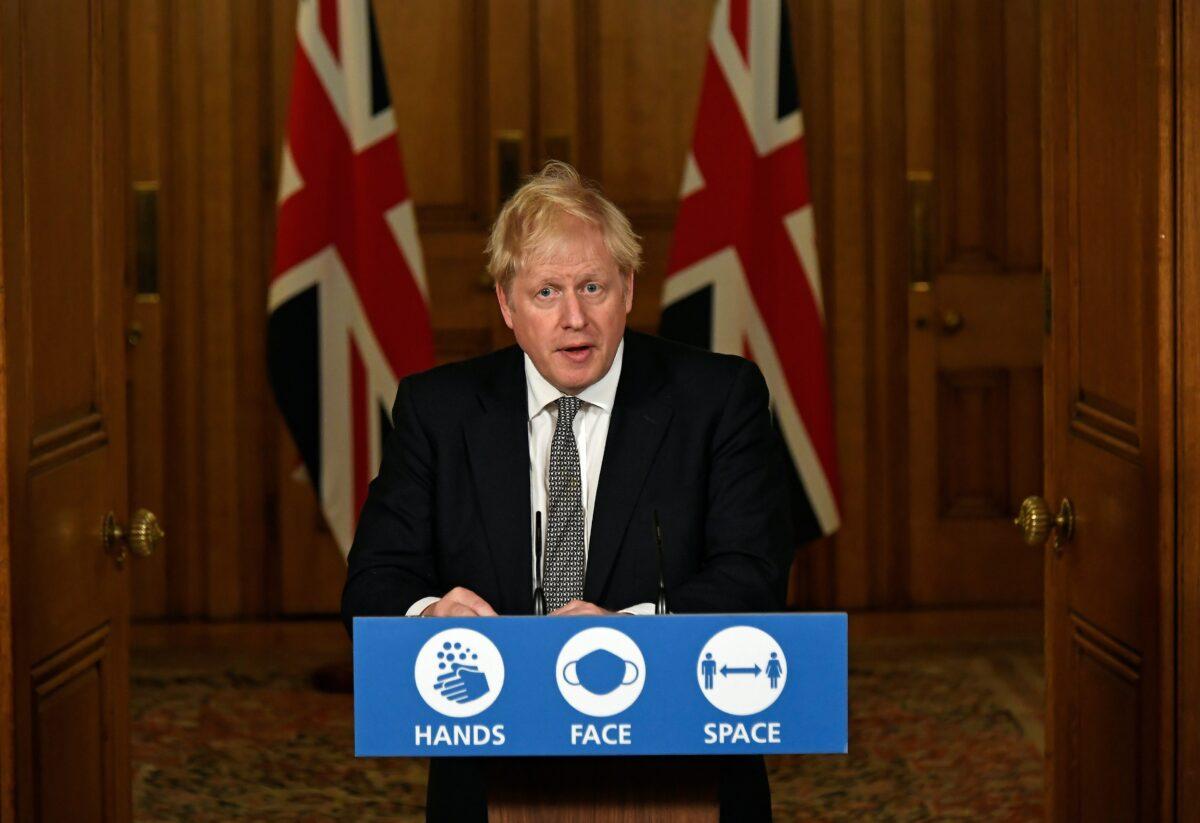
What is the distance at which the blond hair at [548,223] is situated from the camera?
2566mm

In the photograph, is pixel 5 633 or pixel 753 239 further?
pixel 753 239

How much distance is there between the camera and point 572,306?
2568mm

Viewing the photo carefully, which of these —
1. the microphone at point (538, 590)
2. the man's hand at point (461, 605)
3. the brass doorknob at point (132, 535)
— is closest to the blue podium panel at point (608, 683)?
the microphone at point (538, 590)

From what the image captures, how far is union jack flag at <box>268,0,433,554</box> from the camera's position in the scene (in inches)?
210

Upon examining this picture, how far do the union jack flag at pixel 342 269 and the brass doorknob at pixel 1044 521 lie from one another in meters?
2.51

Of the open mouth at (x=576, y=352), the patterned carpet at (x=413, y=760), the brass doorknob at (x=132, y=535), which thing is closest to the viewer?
the open mouth at (x=576, y=352)

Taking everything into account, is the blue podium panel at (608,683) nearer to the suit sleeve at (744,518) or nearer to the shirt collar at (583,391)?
the suit sleeve at (744,518)

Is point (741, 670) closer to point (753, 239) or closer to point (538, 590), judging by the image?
point (538, 590)

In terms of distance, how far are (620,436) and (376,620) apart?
2.34 feet

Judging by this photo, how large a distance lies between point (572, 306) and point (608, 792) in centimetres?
68

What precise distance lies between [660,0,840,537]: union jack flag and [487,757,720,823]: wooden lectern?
3.18 meters

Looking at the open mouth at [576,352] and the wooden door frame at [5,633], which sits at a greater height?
the open mouth at [576,352]

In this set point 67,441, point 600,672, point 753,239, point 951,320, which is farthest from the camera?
point 951,320

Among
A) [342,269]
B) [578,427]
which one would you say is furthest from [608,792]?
[342,269]
